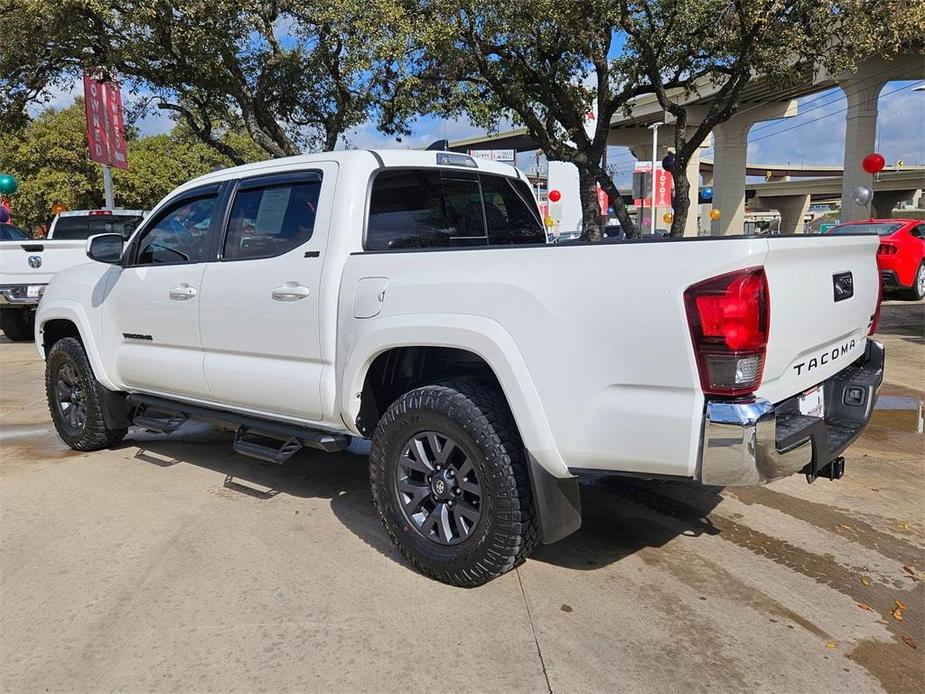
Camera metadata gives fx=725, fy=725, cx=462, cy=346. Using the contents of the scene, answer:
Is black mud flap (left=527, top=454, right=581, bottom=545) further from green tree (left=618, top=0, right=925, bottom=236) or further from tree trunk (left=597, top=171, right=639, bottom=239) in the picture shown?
tree trunk (left=597, top=171, right=639, bottom=239)

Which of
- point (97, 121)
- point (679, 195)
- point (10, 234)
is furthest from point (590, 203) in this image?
point (10, 234)

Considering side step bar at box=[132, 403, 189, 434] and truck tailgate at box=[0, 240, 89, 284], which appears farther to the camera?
truck tailgate at box=[0, 240, 89, 284]

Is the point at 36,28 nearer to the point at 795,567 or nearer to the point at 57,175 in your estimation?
the point at 795,567

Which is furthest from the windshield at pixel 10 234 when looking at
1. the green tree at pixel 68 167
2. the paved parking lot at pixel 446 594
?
the green tree at pixel 68 167

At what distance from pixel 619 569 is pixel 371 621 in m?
1.25

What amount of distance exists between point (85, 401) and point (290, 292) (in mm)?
2639

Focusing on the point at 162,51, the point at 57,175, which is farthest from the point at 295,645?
the point at 57,175

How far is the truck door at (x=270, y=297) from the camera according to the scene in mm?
3834

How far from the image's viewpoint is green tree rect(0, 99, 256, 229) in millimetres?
32938

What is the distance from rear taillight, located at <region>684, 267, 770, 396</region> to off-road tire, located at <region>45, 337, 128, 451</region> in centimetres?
453

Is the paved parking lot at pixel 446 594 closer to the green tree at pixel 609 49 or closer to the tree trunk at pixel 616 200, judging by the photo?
the green tree at pixel 609 49

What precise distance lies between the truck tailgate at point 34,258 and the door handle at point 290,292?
8.95 metres

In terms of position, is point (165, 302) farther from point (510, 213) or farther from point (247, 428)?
point (510, 213)

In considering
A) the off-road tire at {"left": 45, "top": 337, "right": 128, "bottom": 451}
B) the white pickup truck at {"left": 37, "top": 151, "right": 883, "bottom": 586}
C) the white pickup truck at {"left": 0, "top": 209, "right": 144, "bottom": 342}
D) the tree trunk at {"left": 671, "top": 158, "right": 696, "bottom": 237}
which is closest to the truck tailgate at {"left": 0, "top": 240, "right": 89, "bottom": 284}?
the white pickup truck at {"left": 0, "top": 209, "right": 144, "bottom": 342}
